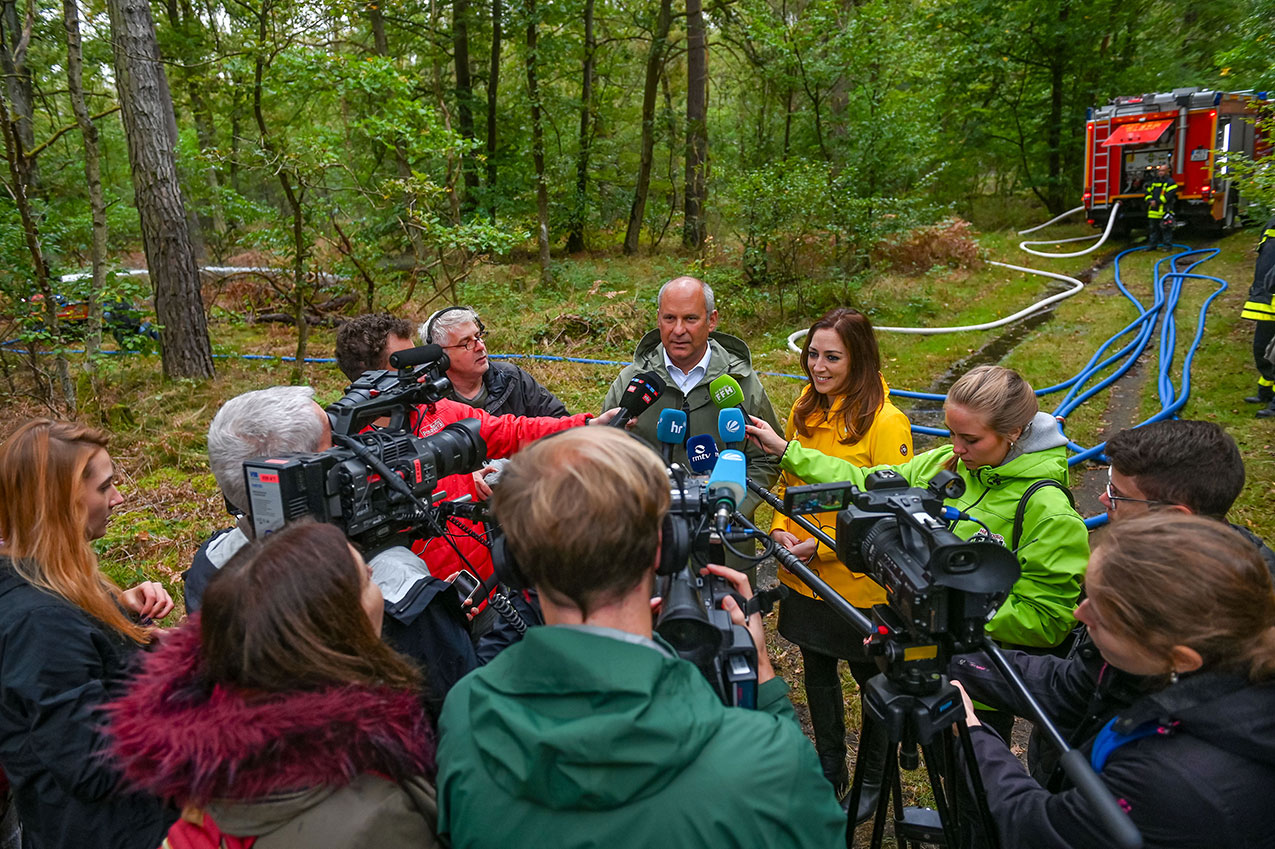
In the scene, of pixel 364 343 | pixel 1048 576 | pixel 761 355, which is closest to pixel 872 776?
pixel 1048 576

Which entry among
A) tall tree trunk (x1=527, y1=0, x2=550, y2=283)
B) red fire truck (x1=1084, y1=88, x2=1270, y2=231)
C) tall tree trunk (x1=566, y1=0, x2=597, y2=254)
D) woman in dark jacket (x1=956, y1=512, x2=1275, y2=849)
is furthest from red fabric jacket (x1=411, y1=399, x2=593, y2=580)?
red fire truck (x1=1084, y1=88, x2=1270, y2=231)

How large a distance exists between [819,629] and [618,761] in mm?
1885

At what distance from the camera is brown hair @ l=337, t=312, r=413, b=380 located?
3436 millimetres

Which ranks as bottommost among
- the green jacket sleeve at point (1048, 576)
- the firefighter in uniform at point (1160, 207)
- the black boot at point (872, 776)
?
the black boot at point (872, 776)

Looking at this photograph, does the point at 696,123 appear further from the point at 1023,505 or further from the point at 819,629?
the point at 1023,505

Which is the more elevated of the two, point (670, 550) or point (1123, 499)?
point (670, 550)

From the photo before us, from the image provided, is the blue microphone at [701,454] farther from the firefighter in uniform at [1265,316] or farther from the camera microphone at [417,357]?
the firefighter in uniform at [1265,316]

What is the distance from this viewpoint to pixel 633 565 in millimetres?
1199

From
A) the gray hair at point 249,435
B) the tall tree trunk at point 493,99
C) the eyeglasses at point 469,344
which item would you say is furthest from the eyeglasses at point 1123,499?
the tall tree trunk at point 493,99

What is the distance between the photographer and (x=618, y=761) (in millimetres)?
1019

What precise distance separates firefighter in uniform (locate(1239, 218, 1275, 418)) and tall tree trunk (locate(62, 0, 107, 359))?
9.30m

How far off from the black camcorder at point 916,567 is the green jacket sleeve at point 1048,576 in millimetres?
639

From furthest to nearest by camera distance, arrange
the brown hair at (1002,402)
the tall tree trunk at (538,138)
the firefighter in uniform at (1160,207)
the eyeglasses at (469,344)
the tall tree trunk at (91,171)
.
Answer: the firefighter in uniform at (1160,207) < the tall tree trunk at (538,138) < the tall tree trunk at (91,171) < the eyeglasses at (469,344) < the brown hair at (1002,402)

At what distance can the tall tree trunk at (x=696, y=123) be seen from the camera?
12.5 m
